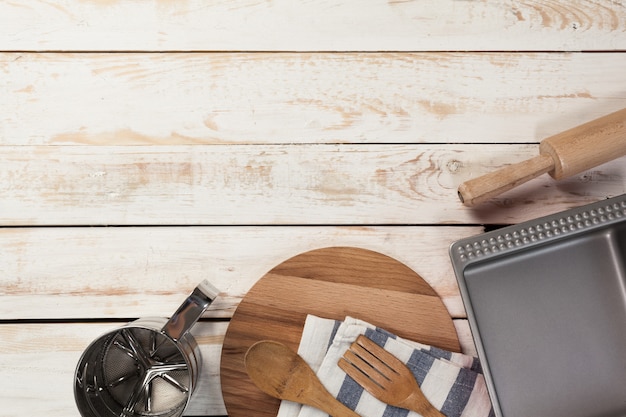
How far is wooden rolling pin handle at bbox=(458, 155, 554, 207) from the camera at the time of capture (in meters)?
0.70

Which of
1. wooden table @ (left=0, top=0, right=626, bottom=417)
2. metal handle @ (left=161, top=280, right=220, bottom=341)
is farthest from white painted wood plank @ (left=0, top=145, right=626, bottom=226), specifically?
metal handle @ (left=161, top=280, right=220, bottom=341)

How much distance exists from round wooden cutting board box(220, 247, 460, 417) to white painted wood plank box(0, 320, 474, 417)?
50 mm

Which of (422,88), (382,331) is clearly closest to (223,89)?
(422,88)

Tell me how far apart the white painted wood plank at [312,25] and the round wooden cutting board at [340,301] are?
0.29m

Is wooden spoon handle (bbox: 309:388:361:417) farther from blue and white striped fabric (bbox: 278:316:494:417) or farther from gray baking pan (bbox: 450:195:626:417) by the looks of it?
gray baking pan (bbox: 450:195:626:417)

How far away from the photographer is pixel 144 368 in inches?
28.1

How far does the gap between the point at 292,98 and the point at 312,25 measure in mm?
103

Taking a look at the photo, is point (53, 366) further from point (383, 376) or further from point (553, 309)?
point (553, 309)

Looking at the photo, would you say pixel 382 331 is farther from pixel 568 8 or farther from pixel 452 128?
pixel 568 8

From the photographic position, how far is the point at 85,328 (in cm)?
76

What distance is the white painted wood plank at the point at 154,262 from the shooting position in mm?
761

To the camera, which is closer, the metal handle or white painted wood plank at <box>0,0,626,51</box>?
the metal handle

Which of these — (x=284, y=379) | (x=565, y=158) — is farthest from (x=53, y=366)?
(x=565, y=158)

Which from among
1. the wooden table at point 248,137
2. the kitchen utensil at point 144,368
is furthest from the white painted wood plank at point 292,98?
the kitchen utensil at point 144,368
